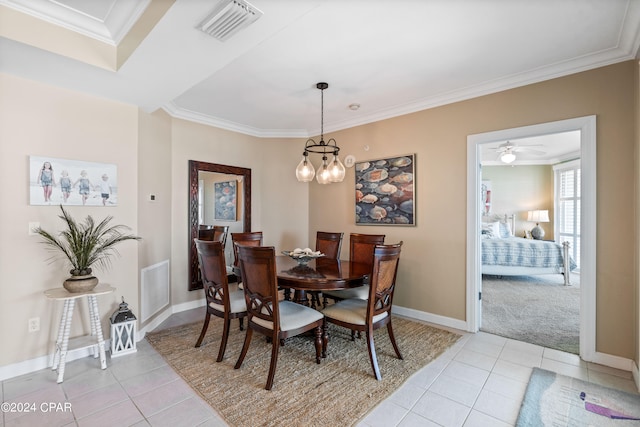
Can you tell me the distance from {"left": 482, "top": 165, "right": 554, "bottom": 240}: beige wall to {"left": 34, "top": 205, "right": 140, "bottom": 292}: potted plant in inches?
319

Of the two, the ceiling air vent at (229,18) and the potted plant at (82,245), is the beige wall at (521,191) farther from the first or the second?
the potted plant at (82,245)

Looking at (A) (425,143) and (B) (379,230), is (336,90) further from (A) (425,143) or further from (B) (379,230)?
(B) (379,230)

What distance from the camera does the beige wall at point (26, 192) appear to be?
2328 mm

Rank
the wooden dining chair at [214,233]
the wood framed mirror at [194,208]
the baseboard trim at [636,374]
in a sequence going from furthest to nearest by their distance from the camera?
the wooden dining chair at [214,233] < the wood framed mirror at [194,208] < the baseboard trim at [636,374]

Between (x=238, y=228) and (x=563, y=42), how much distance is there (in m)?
4.14

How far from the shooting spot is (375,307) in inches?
95.4

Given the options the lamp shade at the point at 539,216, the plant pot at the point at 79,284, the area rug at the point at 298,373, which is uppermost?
the lamp shade at the point at 539,216

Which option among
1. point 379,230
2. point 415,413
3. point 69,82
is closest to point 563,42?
point 379,230

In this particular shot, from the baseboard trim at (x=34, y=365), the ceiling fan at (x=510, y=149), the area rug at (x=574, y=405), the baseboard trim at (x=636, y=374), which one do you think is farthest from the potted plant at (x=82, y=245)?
the ceiling fan at (x=510, y=149)

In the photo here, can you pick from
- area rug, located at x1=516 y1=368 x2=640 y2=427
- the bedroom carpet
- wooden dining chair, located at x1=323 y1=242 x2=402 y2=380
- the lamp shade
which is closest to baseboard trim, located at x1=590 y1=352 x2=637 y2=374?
the bedroom carpet

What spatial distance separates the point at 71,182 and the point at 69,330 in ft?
4.14

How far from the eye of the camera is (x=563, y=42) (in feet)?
7.68

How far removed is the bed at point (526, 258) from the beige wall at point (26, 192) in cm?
579

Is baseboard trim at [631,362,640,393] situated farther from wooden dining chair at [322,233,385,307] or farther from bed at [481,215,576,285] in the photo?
bed at [481,215,576,285]
